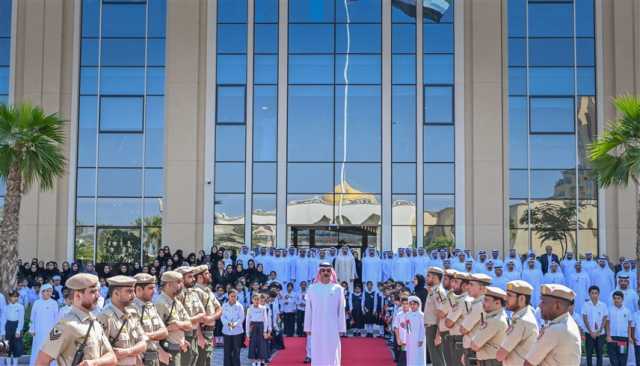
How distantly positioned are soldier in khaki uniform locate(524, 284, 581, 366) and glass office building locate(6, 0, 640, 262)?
69.7 ft

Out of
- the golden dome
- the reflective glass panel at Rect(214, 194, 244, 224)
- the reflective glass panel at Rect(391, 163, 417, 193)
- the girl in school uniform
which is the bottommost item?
the girl in school uniform

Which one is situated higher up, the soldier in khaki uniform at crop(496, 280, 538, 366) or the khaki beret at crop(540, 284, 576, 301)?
the khaki beret at crop(540, 284, 576, 301)

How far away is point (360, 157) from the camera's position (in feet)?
94.7

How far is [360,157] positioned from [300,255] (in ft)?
17.6

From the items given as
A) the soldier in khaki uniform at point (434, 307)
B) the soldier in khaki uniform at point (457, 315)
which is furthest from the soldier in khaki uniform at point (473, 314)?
→ the soldier in khaki uniform at point (434, 307)

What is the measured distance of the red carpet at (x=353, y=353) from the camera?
17844 millimetres

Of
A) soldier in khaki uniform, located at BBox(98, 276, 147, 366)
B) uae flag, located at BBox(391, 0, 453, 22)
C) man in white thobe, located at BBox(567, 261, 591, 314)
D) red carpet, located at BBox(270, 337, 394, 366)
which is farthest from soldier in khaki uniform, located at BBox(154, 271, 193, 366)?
uae flag, located at BBox(391, 0, 453, 22)

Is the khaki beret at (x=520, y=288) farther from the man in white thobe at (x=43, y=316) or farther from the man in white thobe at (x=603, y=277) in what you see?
the man in white thobe at (x=603, y=277)

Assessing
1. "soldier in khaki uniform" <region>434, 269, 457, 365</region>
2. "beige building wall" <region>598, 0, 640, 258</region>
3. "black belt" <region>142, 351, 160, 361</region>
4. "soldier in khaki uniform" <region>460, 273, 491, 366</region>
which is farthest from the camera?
"beige building wall" <region>598, 0, 640, 258</region>

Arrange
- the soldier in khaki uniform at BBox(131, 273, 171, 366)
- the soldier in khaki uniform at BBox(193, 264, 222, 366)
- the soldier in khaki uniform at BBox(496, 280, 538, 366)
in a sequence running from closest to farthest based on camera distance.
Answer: the soldier in khaki uniform at BBox(496, 280, 538, 366)
the soldier in khaki uniform at BBox(131, 273, 171, 366)
the soldier in khaki uniform at BBox(193, 264, 222, 366)

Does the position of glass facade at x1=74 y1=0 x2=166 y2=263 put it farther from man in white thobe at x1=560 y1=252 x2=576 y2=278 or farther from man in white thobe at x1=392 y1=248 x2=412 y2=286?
man in white thobe at x1=560 y1=252 x2=576 y2=278

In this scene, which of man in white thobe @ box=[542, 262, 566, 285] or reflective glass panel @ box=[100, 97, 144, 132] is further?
reflective glass panel @ box=[100, 97, 144, 132]

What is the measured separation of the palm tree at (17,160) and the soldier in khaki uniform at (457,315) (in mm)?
13286

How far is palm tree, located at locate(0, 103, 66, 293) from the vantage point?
21047 mm
